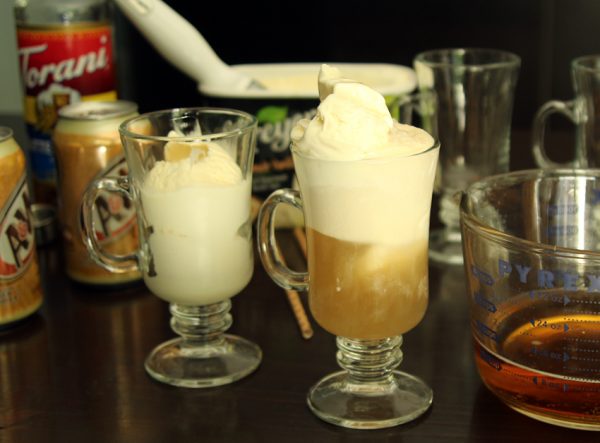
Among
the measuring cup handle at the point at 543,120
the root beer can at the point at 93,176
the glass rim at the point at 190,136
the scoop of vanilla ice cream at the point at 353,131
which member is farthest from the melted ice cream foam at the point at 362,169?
the measuring cup handle at the point at 543,120

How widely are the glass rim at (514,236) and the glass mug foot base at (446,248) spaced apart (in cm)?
27

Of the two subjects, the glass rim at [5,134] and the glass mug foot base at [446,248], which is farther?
the glass mug foot base at [446,248]

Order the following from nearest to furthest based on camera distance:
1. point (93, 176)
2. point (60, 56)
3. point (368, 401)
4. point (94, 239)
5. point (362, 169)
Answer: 1. point (362, 169)
2. point (368, 401)
3. point (94, 239)
4. point (93, 176)
5. point (60, 56)

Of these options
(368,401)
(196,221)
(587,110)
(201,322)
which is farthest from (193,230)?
(587,110)

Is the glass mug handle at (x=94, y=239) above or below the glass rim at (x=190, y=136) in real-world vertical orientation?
below

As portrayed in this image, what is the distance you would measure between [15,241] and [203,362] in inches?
9.2

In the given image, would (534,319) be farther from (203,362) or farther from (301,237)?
(301,237)

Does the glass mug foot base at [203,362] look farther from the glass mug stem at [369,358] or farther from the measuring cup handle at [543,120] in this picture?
the measuring cup handle at [543,120]

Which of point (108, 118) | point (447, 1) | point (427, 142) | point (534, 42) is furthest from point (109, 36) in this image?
point (534, 42)

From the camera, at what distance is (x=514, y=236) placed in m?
0.88

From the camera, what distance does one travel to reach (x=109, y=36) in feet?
4.01

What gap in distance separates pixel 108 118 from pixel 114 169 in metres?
0.06

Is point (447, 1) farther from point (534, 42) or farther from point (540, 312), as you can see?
point (540, 312)

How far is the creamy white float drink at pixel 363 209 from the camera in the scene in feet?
2.51
